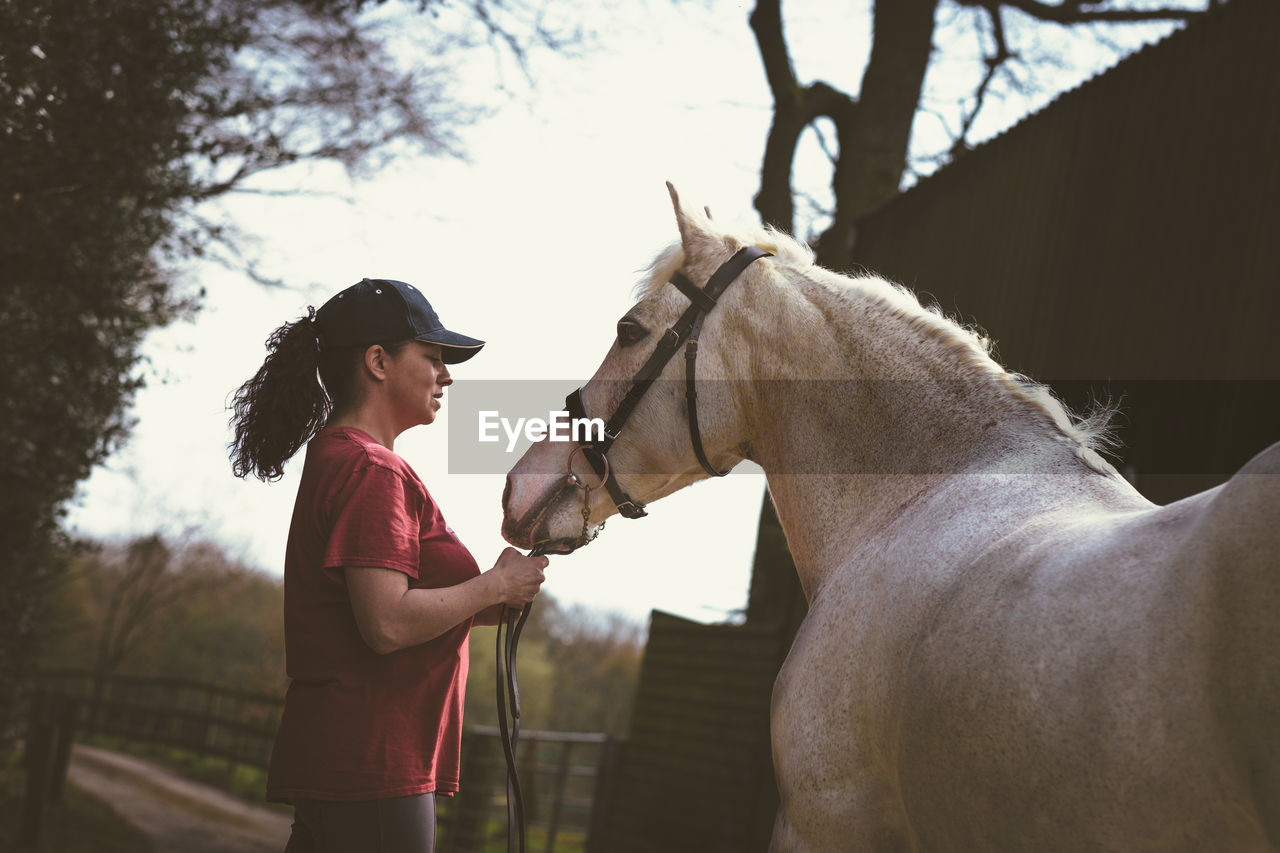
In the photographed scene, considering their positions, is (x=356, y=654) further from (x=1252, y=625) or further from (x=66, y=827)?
(x=66, y=827)

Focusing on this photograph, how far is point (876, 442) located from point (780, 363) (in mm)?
323

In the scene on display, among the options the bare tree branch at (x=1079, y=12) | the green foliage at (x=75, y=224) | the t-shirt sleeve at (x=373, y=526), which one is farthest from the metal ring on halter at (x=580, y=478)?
the bare tree branch at (x=1079, y=12)

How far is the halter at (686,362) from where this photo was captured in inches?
95.2

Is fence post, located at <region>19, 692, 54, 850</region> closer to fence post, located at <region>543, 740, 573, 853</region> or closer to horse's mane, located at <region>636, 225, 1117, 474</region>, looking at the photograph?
fence post, located at <region>543, 740, 573, 853</region>

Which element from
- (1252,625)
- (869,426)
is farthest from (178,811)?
(1252,625)

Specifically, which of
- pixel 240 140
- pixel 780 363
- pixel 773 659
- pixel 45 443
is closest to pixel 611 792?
pixel 773 659

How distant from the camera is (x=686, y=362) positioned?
242 cm

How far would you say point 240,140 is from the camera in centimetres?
710

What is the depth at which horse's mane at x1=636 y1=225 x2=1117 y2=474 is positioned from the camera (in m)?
2.07

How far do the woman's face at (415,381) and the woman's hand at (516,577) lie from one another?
0.40 m

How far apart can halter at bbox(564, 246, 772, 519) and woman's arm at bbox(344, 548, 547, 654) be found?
0.53 meters

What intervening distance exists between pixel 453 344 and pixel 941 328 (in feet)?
3.88

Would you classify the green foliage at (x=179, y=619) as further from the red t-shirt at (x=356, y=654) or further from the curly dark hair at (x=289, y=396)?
the red t-shirt at (x=356, y=654)

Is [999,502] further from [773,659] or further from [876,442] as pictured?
[773,659]
